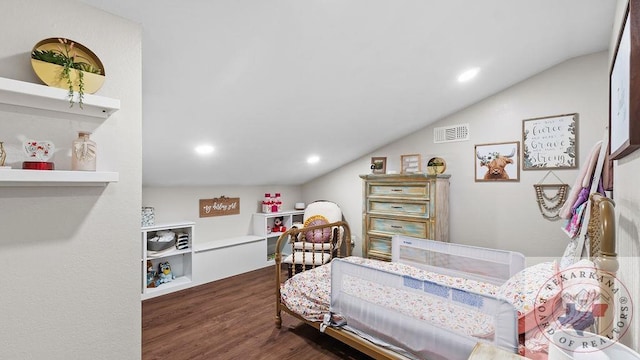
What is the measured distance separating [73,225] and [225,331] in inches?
70.6

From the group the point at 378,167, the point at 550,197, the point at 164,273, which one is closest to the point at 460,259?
the point at 550,197

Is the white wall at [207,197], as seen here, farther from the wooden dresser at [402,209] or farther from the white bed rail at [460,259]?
the white bed rail at [460,259]

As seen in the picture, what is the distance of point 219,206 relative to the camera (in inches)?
166

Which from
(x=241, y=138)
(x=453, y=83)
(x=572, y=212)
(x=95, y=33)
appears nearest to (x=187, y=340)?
(x=241, y=138)

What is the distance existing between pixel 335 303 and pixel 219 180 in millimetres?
2475

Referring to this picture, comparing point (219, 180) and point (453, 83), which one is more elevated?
point (453, 83)

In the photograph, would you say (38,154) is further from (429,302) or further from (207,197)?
(207,197)

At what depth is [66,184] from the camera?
1245 millimetres

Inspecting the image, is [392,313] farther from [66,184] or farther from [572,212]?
[66,184]

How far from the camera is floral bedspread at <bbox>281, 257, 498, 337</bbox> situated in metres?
1.65

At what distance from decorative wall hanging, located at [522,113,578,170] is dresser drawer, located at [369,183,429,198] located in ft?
3.40

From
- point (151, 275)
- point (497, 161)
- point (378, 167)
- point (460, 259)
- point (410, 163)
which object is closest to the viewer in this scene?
point (460, 259)

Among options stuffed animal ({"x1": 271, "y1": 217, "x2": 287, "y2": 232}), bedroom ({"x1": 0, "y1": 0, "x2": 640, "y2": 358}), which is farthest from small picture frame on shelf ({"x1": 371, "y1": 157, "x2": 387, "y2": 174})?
bedroom ({"x1": 0, "y1": 0, "x2": 640, "y2": 358})

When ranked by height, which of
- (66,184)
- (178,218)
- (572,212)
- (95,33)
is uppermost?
(95,33)
